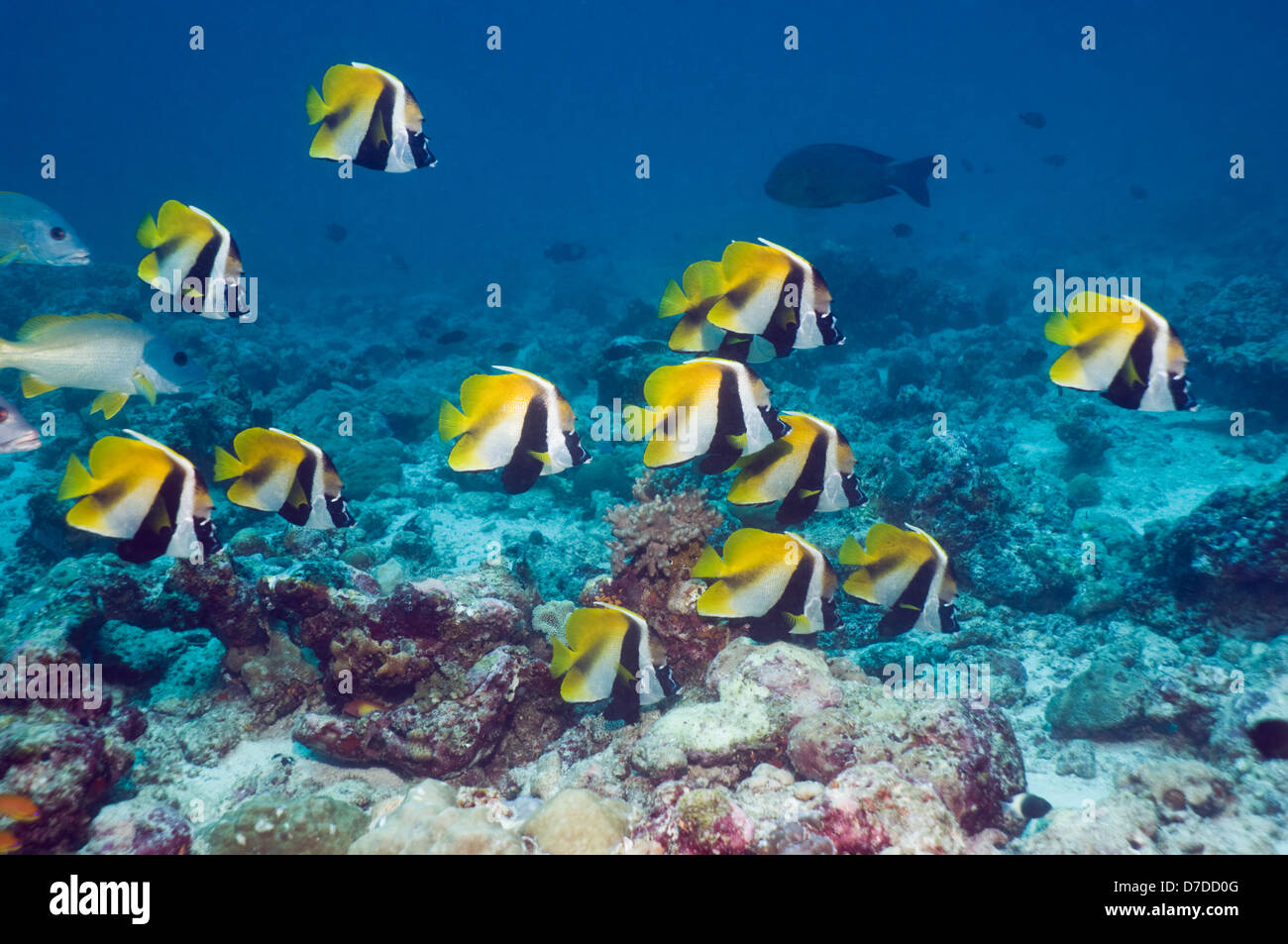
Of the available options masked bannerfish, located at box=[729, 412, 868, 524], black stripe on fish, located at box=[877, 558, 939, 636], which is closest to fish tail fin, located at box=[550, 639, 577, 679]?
masked bannerfish, located at box=[729, 412, 868, 524]

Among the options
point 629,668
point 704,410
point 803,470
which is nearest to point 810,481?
point 803,470

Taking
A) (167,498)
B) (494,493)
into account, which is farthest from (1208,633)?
(494,493)

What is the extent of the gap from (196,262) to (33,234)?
2.61 meters

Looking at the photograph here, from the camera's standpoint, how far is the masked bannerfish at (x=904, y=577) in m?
3.13

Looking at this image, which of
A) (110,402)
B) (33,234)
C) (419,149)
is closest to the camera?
(419,149)

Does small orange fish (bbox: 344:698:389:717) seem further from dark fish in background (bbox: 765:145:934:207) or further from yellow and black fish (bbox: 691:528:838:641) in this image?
dark fish in background (bbox: 765:145:934:207)

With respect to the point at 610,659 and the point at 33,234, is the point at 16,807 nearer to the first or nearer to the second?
the point at 610,659

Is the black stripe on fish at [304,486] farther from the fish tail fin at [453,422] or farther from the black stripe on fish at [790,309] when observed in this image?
the black stripe on fish at [790,309]

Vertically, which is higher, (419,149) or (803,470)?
(419,149)

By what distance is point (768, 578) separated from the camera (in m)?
3.07

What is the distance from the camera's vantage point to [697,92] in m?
122

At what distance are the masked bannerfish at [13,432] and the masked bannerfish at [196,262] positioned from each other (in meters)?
1.06
